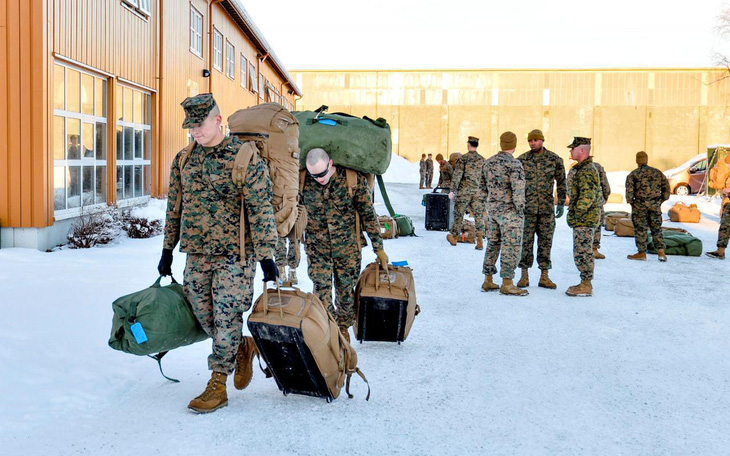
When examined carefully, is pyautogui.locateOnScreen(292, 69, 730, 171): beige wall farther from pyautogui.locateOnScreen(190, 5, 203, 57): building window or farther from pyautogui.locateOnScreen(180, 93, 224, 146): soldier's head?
pyautogui.locateOnScreen(180, 93, 224, 146): soldier's head

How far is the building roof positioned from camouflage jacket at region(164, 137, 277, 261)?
16.9 meters

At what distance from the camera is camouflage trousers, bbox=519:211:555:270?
876 centimetres

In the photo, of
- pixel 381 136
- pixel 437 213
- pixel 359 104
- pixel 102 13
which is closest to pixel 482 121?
pixel 359 104

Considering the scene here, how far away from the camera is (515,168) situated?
812cm

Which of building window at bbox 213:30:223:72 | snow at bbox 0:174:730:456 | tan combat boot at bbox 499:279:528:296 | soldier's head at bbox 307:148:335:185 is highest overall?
building window at bbox 213:30:223:72

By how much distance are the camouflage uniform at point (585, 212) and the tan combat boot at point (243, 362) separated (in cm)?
514

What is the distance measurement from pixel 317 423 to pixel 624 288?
6.14 metres

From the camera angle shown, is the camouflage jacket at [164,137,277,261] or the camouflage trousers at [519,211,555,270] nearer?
the camouflage jacket at [164,137,277,261]

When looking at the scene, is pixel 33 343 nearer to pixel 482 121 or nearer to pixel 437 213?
pixel 437 213

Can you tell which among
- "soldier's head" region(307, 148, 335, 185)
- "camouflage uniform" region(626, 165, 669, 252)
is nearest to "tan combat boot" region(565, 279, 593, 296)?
"camouflage uniform" region(626, 165, 669, 252)

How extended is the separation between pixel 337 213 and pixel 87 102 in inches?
296

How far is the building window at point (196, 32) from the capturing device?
17.4m

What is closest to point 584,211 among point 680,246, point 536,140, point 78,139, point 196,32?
point 536,140

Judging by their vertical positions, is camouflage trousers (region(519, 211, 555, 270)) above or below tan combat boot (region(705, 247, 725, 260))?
above
